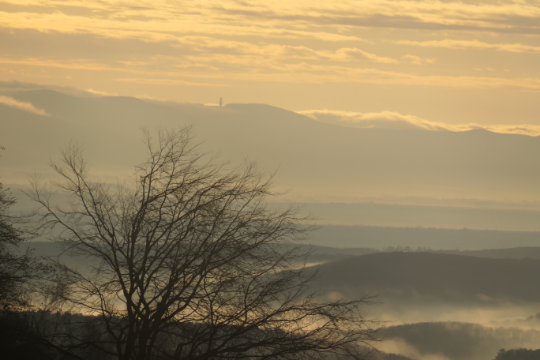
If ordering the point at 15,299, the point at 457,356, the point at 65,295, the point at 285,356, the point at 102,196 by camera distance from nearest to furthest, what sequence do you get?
the point at 285,356, the point at 65,295, the point at 102,196, the point at 15,299, the point at 457,356

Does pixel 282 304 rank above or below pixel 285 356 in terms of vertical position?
above

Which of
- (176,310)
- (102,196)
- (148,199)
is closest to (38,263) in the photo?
(102,196)

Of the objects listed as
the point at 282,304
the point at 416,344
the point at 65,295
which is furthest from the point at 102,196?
the point at 416,344

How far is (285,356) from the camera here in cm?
1958

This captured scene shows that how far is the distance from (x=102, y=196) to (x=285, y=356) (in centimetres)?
840

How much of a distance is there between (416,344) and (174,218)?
18583 cm

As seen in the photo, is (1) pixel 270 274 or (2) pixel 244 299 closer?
(2) pixel 244 299

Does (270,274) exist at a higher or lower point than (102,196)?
lower

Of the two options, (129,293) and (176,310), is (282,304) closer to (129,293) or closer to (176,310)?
(176,310)

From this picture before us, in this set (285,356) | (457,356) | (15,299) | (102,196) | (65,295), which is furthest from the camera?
(457,356)

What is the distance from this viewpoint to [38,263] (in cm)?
2597

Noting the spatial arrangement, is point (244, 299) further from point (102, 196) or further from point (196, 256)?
point (102, 196)

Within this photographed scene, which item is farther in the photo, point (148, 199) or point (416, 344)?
point (416, 344)

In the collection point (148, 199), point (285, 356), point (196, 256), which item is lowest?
point (285, 356)
